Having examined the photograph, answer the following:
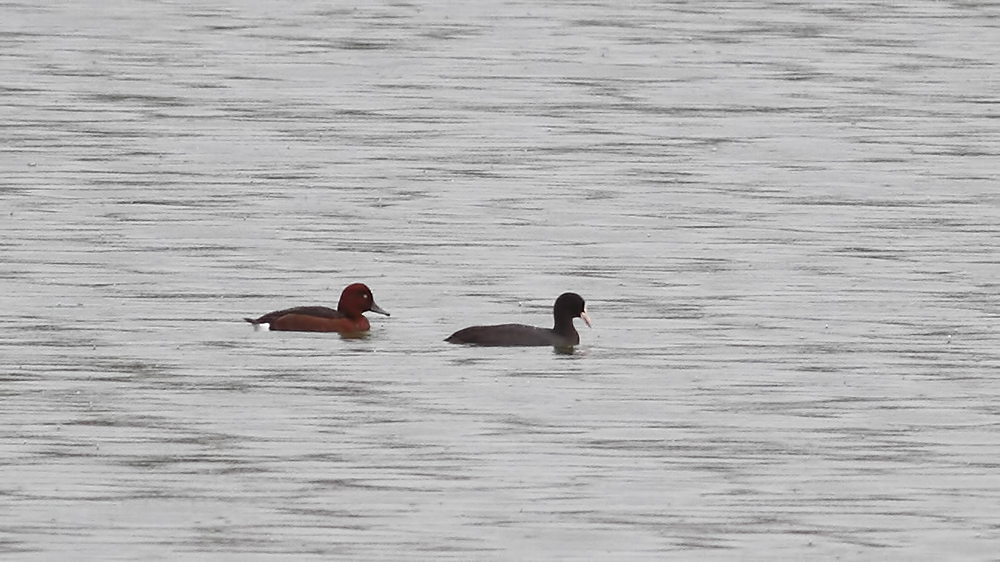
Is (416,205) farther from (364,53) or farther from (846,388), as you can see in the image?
(364,53)

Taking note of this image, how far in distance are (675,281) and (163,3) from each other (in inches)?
973

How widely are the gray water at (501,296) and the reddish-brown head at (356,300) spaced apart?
0.87 feet

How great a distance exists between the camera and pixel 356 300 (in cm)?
1655

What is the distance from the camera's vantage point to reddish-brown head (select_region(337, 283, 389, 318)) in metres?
16.5

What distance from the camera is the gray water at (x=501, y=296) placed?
456 inches

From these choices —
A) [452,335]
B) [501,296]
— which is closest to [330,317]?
[452,335]

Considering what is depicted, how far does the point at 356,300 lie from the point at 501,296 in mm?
1650

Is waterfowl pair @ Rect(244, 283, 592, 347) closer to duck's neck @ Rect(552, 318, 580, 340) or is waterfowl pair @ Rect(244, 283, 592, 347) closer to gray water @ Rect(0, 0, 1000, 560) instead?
duck's neck @ Rect(552, 318, 580, 340)

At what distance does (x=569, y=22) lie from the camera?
39.4 meters

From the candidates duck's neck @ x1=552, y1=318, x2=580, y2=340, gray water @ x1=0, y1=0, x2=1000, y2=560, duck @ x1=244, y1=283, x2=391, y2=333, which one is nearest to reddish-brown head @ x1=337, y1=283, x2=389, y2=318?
duck @ x1=244, y1=283, x2=391, y2=333

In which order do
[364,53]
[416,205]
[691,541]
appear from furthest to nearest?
[364,53] → [416,205] → [691,541]

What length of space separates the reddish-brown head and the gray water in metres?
0.27

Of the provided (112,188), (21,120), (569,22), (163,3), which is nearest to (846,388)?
(112,188)

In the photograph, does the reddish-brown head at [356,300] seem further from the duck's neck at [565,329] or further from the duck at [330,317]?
the duck's neck at [565,329]
